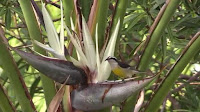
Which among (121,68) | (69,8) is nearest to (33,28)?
(69,8)

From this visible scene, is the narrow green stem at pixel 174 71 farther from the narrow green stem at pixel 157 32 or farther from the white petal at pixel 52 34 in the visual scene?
the white petal at pixel 52 34

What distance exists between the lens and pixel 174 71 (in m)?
0.70

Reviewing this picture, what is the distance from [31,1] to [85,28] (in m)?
0.14

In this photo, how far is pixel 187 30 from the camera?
40.3 inches

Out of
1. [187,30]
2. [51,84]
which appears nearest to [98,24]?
[51,84]

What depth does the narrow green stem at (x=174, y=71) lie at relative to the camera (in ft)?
2.24

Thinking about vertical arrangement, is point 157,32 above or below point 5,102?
above

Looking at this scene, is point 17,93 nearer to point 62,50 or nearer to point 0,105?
point 0,105

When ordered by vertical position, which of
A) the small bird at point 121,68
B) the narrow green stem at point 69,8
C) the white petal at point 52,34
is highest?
the narrow green stem at point 69,8

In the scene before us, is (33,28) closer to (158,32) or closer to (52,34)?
(52,34)

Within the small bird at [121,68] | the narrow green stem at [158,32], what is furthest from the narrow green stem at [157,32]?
the small bird at [121,68]

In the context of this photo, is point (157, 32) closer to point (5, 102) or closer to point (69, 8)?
point (69, 8)

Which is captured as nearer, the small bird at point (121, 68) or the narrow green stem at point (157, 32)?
the small bird at point (121, 68)

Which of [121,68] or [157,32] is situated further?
[157,32]
